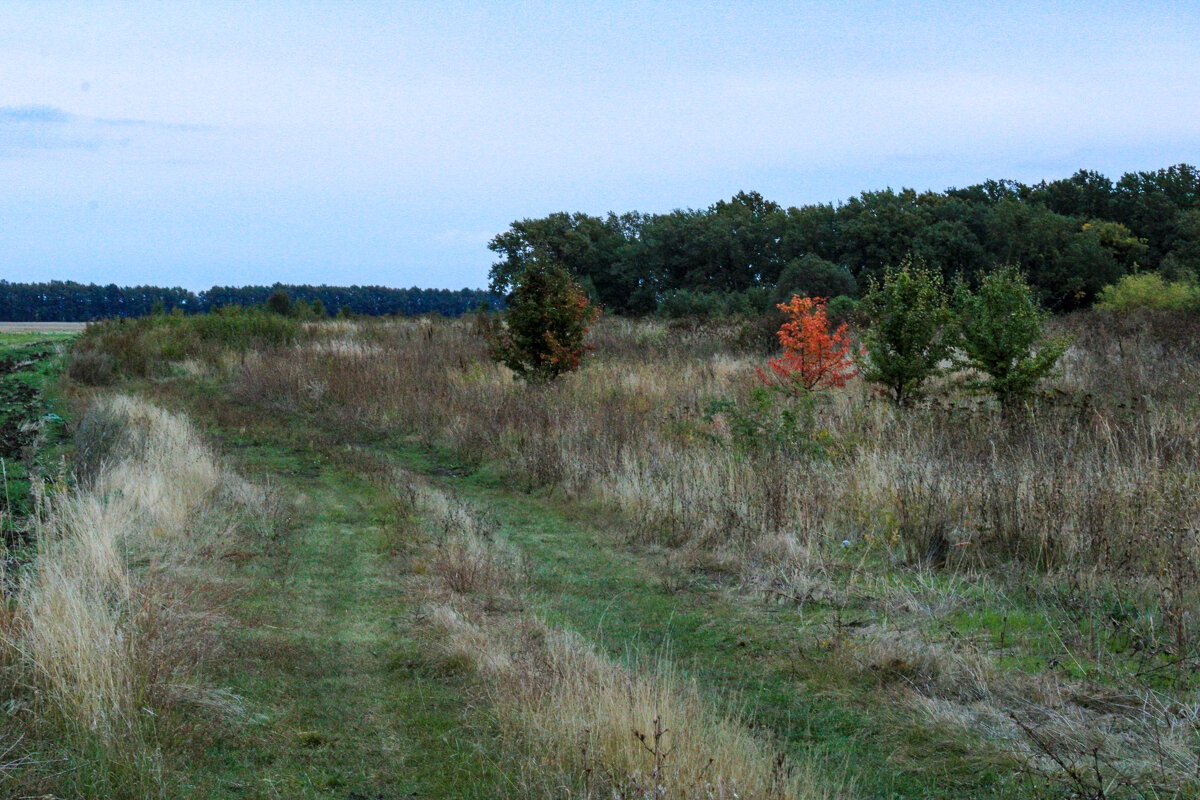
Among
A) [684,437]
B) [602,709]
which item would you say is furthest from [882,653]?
[684,437]

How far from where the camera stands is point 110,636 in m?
3.97

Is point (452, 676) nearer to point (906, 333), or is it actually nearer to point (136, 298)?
point (906, 333)

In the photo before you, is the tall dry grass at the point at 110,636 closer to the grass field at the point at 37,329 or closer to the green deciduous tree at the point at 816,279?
the green deciduous tree at the point at 816,279

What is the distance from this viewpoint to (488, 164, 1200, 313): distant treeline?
35.6 m

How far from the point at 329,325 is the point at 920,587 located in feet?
86.8

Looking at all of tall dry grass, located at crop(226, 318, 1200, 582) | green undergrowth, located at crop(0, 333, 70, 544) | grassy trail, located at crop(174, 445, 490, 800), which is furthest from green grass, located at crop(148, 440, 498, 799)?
tall dry grass, located at crop(226, 318, 1200, 582)

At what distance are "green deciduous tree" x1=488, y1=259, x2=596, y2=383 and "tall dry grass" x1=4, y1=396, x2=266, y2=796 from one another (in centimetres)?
809

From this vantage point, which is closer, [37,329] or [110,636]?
[110,636]

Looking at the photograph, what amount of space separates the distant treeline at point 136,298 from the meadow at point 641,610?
8118 cm

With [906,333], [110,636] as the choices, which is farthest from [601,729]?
[906,333]

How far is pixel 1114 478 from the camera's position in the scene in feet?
20.8

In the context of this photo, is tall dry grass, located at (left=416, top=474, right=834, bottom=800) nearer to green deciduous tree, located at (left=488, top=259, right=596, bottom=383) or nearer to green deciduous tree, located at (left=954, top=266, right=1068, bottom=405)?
green deciduous tree, located at (left=954, top=266, right=1068, bottom=405)

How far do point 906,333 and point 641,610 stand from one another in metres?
6.19

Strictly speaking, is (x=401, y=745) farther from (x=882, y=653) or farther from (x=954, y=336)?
(x=954, y=336)
